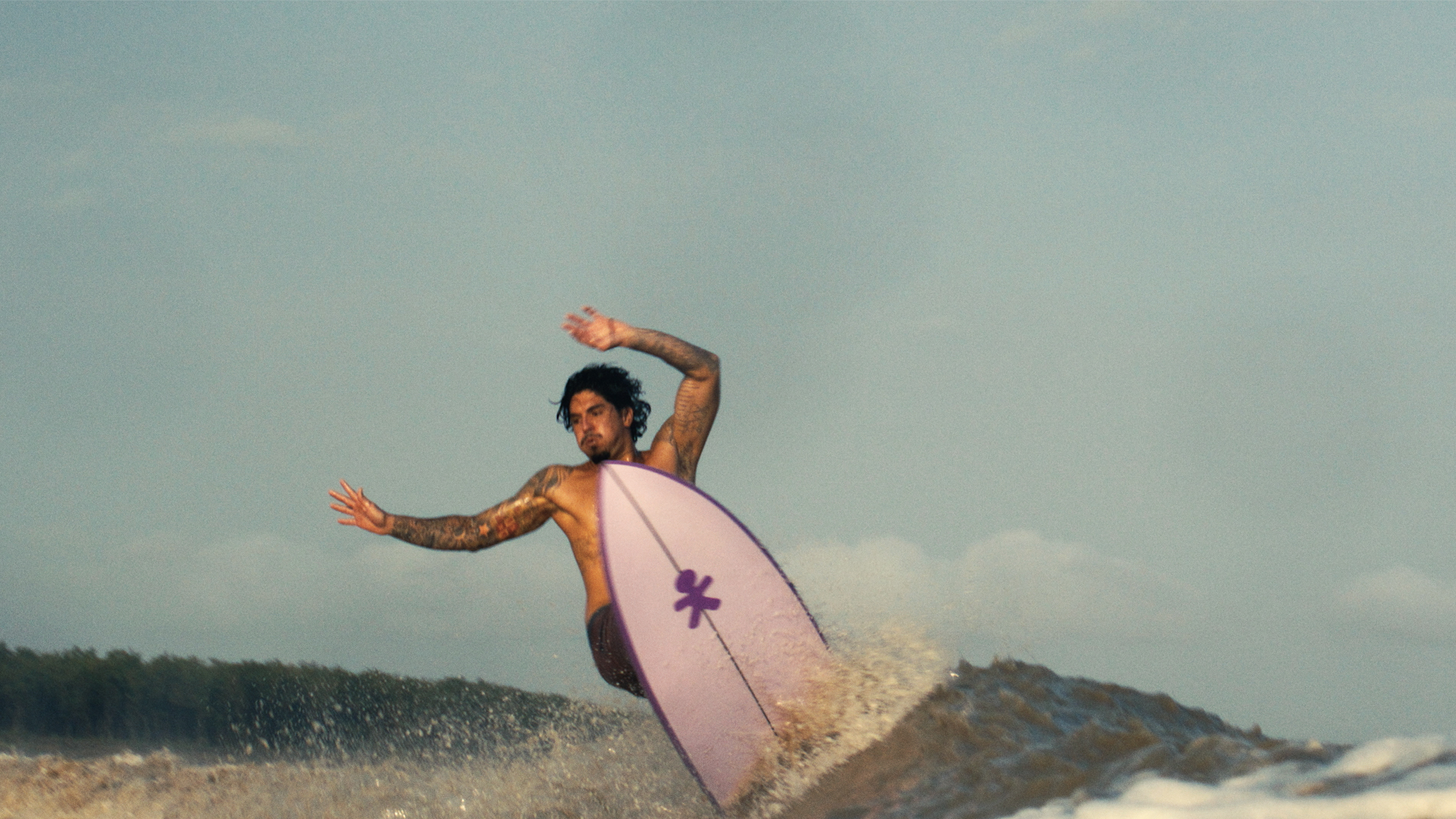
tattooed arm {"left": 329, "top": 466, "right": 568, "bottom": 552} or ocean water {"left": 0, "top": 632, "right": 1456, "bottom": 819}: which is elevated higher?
tattooed arm {"left": 329, "top": 466, "right": 568, "bottom": 552}

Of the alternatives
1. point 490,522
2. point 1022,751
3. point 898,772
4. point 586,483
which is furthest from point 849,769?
point 490,522

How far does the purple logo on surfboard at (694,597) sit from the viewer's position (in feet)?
18.1

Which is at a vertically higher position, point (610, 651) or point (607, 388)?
point (607, 388)

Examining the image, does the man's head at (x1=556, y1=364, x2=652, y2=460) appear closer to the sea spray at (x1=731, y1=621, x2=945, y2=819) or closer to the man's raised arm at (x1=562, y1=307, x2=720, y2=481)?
the man's raised arm at (x1=562, y1=307, x2=720, y2=481)

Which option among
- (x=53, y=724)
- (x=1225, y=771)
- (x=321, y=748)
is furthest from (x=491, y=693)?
(x=1225, y=771)

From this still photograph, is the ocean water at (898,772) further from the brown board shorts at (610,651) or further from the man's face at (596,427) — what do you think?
the man's face at (596,427)

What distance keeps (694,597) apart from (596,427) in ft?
3.53

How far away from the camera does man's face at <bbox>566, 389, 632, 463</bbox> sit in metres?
5.85

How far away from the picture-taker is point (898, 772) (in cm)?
518

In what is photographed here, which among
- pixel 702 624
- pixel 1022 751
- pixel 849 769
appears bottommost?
pixel 849 769

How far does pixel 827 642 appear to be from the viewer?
227 inches

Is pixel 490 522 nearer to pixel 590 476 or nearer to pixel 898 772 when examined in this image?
pixel 590 476

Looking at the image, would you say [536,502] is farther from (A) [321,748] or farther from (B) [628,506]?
(A) [321,748]

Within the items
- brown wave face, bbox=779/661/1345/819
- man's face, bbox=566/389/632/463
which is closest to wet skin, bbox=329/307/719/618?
man's face, bbox=566/389/632/463
